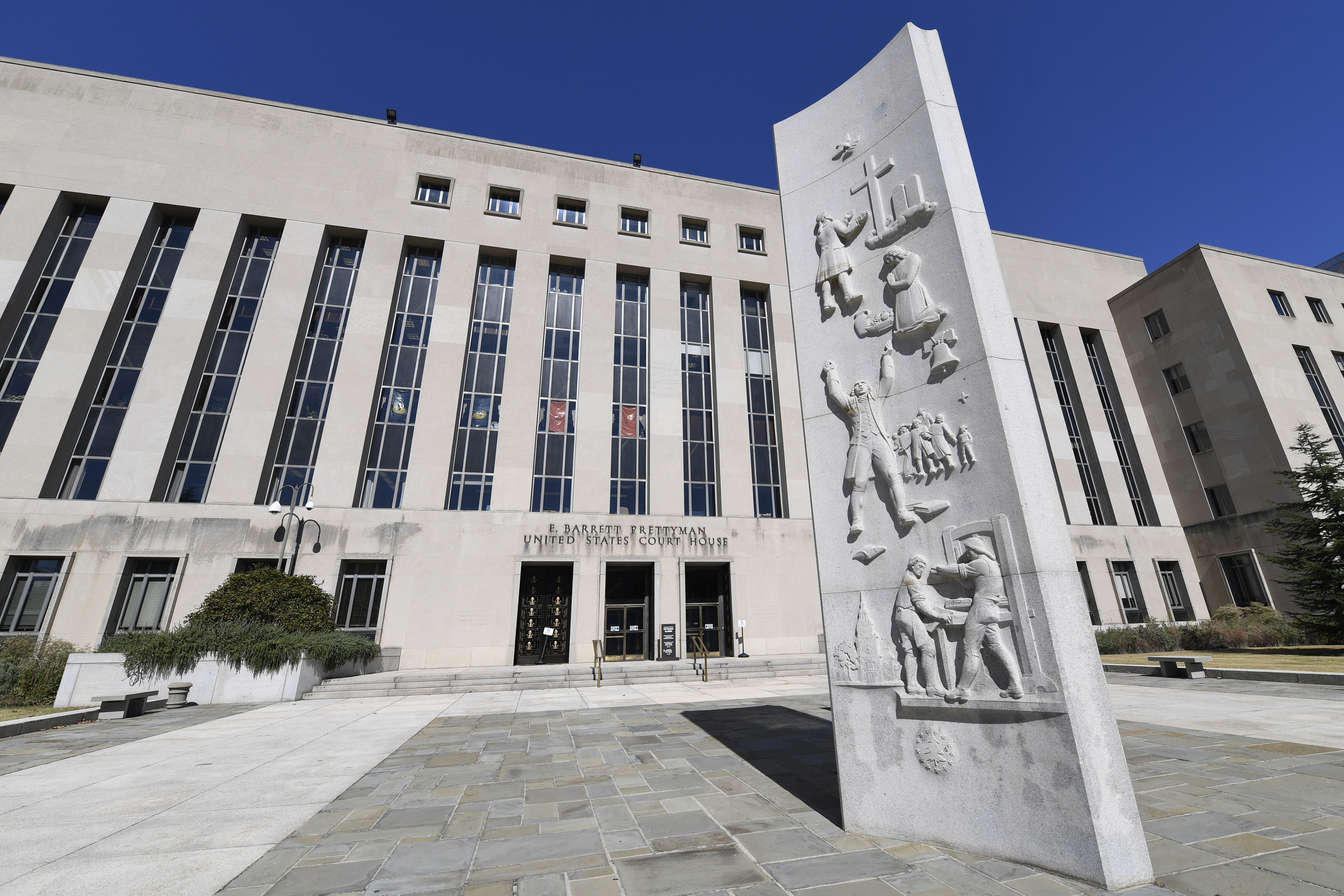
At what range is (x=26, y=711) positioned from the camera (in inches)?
529

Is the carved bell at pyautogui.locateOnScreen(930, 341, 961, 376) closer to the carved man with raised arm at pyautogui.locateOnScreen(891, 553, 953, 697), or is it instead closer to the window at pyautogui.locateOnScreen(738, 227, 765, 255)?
the carved man with raised arm at pyautogui.locateOnScreen(891, 553, 953, 697)

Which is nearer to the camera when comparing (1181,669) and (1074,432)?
(1181,669)

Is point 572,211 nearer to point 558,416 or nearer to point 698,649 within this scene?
point 558,416

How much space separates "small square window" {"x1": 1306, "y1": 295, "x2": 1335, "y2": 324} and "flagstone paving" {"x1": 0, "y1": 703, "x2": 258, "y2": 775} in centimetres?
5710

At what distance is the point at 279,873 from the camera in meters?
4.11

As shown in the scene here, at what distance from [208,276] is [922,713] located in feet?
103

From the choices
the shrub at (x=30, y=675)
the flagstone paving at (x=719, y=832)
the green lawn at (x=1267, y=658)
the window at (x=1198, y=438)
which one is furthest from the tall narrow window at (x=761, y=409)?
the window at (x=1198, y=438)

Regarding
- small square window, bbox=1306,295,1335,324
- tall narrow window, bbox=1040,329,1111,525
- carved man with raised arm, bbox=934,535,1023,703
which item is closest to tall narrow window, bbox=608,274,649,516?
carved man with raised arm, bbox=934,535,1023,703

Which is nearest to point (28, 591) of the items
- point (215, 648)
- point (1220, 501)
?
point (215, 648)

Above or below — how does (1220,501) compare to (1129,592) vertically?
above

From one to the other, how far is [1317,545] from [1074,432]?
12.3m

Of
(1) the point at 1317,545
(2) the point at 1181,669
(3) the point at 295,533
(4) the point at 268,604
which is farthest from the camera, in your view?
(1) the point at 1317,545

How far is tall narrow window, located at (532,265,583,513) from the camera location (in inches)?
977

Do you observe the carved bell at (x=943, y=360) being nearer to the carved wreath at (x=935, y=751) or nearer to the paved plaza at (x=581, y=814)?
the carved wreath at (x=935, y=751)
